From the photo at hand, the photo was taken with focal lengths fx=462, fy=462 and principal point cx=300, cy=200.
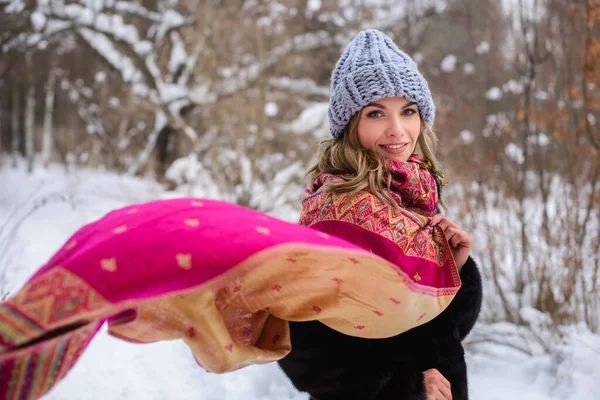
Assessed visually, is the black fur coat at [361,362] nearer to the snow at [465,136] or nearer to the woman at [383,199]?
the woman at [383,199]

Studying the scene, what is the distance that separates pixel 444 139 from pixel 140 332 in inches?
192

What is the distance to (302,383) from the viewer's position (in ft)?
4.31

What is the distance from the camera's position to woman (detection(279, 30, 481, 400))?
128cm

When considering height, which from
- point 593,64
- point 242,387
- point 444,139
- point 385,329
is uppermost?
point 593,64

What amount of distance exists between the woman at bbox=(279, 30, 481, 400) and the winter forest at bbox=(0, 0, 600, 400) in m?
1.00

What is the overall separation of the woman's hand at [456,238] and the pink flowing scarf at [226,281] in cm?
3

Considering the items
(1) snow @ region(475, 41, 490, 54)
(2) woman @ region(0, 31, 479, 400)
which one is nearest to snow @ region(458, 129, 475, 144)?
(1) snow @ region(475, 41, 490, 54)

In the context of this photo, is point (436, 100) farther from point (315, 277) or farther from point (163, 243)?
point (163, 243)

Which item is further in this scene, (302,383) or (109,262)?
(302,383)

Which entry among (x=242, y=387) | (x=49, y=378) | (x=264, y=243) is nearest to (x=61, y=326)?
(x=49, y=378)

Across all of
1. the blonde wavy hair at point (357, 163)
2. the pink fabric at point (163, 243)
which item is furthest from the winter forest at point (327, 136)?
the pink fabric at point (163, 243)

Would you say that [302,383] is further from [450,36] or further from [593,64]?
[450,36]

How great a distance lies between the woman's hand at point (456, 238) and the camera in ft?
4.44

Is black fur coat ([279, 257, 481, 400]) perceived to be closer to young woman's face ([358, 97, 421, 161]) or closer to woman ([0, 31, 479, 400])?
woman ([0, 31, 479, 400])
